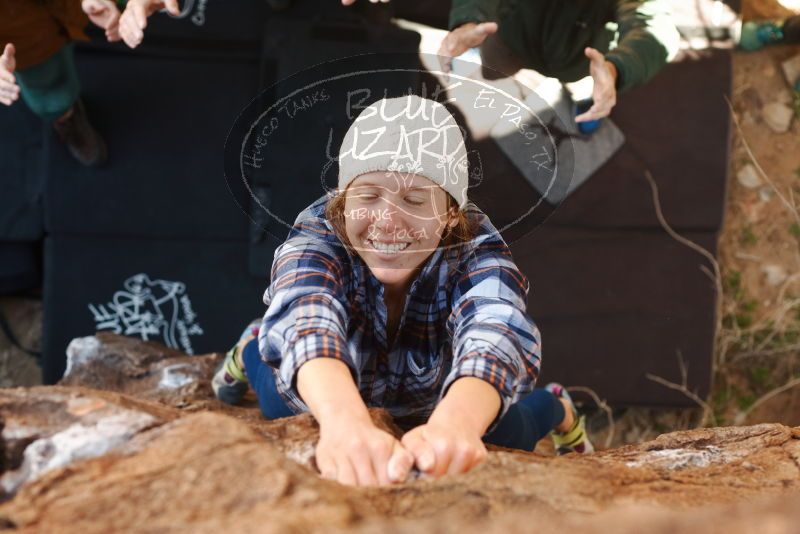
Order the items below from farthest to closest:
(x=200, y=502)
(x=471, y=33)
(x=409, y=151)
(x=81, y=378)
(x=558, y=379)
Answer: (x=558, y=379) → (x=81, y=378) → (x=471, y=33) → (x=409, y=151) → (x=200, y=502)

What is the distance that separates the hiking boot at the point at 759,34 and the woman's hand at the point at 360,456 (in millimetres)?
1258

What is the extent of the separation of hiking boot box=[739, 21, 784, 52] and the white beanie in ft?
3.73

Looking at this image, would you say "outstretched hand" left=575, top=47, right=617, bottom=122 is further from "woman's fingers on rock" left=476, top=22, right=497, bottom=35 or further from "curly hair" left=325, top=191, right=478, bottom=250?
"curly hair" left=325, top=191, right=478, bottom=250

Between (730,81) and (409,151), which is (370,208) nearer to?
(409,151)

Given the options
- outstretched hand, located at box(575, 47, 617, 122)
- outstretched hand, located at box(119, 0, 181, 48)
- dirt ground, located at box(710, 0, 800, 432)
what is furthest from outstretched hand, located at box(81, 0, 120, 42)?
dirt ground, located at box(710, 0, 800, 432)

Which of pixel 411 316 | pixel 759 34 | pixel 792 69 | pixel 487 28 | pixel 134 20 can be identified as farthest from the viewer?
pixel 792 69

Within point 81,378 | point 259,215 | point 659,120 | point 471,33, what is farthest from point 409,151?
point 659,120

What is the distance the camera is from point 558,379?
1.48 metres

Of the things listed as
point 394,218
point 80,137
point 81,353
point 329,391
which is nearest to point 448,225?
point 394,218

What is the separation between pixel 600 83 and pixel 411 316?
0.40 metres

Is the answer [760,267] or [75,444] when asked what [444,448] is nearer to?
[75,444]

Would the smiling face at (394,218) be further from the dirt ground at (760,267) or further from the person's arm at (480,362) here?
the dirt ground at (760,267)

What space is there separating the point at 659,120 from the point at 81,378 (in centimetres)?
107

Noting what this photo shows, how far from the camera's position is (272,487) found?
0.42 m
